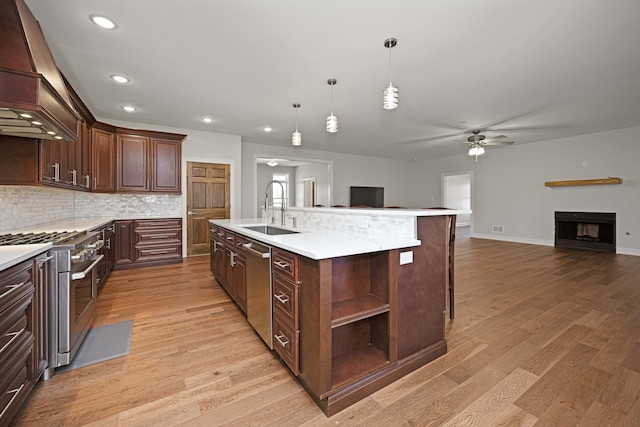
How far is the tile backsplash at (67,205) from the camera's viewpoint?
262cm

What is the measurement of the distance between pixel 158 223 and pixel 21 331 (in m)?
3.59

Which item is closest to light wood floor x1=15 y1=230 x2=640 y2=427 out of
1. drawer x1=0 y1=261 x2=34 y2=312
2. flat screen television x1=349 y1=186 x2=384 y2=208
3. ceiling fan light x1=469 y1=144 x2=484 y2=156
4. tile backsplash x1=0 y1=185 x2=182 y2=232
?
drawer x1=0 y1=261 x2=34 y2=312

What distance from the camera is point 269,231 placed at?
3445 mm

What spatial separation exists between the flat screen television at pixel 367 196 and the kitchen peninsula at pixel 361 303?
6.56 meters

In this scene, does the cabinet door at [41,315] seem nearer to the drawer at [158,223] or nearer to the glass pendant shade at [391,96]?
the glass pendant shade at [391,96]

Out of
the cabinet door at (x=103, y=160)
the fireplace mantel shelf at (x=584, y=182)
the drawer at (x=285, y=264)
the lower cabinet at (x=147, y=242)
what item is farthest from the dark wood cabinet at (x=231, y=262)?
the fireplace mantel shelf at (x=584, y=182)

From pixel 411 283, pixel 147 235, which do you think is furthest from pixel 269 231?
pixel 147 235

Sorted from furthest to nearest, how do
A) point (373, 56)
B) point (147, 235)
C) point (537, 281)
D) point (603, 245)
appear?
point (603, 245)
point (147, 235)
point (537, 281)
point (373, 56)

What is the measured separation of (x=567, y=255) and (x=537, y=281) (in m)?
2.62

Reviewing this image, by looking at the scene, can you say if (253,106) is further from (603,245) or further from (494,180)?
(603,245)

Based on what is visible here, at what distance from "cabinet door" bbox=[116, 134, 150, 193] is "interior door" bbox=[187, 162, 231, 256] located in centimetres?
84

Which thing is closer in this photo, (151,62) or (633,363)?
(633,363)

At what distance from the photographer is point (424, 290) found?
6.30 ft

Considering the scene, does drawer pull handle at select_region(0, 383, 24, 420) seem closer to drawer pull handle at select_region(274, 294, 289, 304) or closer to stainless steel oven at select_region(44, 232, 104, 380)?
stainless steel oven at select_region(44, 232, 104, 380)
